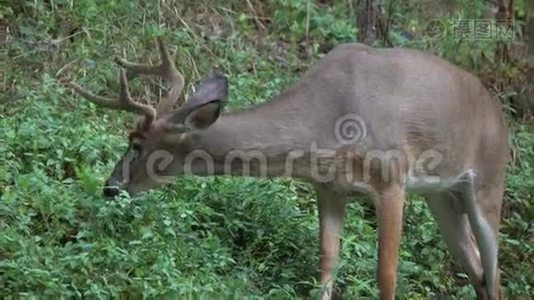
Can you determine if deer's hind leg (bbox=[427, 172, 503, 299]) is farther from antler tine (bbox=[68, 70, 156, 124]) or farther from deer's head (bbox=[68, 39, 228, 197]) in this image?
antler tine (bbox=[68, 70, 156, 124])

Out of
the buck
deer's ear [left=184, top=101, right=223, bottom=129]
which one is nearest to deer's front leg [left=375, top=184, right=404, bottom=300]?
the buck

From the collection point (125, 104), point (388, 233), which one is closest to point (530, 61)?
point (388, 233)

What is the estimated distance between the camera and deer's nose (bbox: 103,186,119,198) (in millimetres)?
8312

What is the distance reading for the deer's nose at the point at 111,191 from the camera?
8.31 meters

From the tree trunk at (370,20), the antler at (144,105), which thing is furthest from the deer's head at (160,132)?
the tree trunk at (370,20)

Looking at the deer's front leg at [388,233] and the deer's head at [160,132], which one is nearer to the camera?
the deer's head at [160,132]

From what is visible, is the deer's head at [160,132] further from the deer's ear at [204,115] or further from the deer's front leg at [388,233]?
the deer's front leg at [388,233]

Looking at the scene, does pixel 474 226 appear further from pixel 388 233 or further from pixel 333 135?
pixel 333 135

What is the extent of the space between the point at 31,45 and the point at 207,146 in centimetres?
381

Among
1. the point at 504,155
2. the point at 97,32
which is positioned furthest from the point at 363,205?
the point at 97,32

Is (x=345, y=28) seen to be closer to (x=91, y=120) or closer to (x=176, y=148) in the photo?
(x=91, y=120)

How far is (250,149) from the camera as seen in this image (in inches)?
328

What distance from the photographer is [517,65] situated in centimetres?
Answer: 1290

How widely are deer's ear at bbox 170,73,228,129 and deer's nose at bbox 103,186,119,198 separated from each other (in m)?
0.61
